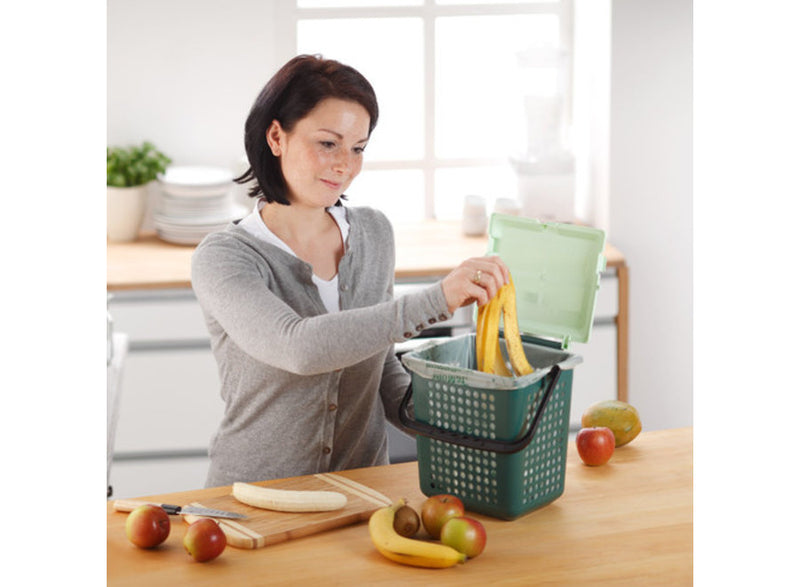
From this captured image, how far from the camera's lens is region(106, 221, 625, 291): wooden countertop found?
121 inches

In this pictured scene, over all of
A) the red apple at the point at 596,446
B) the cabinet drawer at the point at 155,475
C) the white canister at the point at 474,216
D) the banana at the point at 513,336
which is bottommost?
the cabinet drawer at the point at 155,475

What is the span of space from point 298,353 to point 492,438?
296 mm

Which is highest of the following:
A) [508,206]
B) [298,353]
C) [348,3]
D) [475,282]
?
[348,3]

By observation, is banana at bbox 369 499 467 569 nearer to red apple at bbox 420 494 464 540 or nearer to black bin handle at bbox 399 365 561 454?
red apple at bbox 420 494 464 540

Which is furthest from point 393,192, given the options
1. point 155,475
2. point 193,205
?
point 155,475

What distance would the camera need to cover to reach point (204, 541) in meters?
1.29

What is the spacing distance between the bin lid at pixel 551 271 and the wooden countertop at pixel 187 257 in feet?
4.71

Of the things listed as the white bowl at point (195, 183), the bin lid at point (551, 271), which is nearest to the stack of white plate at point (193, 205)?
the white bowl at point (195, 183)

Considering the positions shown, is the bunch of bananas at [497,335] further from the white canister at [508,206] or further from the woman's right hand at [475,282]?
the white canister at [508,206]

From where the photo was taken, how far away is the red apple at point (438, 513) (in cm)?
135

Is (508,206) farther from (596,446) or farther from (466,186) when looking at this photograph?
(596,446)

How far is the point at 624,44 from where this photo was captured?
11.3 ft
